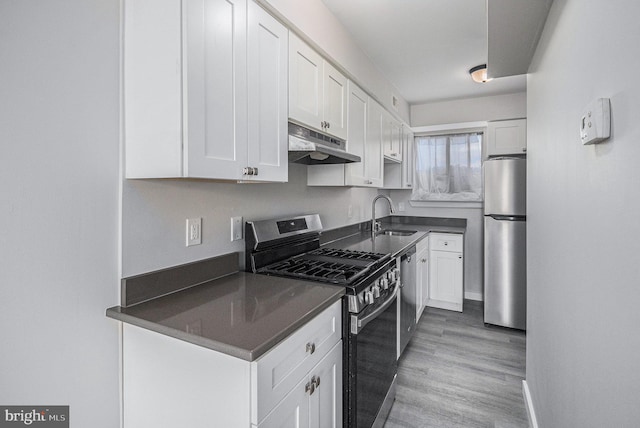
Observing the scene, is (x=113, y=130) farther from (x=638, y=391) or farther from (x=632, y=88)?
(x=638, y=391)

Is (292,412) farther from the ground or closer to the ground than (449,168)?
closer to the ground

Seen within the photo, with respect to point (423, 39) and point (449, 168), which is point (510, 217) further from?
point (423, 39)

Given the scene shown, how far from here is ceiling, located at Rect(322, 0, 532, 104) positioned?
86.0 inches

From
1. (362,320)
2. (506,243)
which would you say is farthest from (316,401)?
(506,243)

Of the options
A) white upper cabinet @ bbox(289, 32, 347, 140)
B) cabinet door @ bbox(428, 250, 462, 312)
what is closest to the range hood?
white upper cabinet @ bbox(289, 32, 347, 140)

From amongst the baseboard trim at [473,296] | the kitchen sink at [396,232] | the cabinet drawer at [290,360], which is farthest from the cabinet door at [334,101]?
the baseboard trim at [473,296]

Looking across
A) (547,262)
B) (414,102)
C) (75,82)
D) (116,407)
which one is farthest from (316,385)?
(414,102)

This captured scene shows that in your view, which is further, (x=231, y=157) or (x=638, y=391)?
(x=231, y=157)

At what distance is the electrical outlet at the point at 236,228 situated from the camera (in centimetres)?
168

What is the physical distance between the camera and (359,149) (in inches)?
101

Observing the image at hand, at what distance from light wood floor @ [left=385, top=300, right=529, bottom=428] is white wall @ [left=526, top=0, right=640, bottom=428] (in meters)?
0.49

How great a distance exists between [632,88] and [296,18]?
1.47m

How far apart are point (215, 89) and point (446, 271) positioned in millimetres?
3340

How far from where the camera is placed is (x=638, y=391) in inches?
23.9
